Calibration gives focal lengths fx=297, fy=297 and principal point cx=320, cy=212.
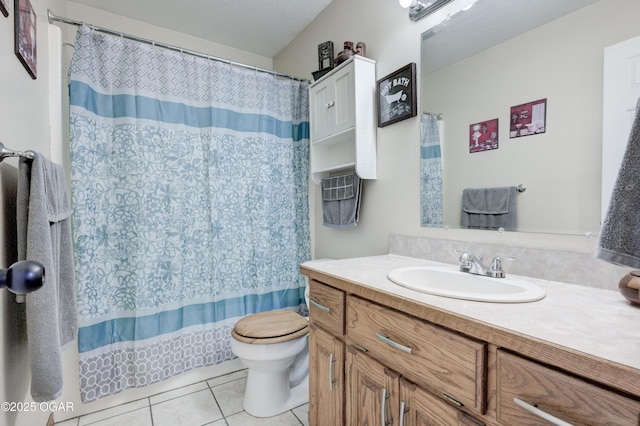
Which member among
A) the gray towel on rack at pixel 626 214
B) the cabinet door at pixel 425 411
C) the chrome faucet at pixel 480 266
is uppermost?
the gray towel on rack at pixel 626 214

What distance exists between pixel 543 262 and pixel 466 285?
0.26 meters

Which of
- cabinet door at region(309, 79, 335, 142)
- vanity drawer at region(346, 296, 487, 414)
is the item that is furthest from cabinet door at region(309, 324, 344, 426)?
cabinet door at region(309, 79, 335, 142)

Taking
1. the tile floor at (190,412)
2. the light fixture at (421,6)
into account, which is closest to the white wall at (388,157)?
the light fixture at (421,6)

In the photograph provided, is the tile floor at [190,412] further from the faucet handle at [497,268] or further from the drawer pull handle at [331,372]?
the faucet handle at [497,268]

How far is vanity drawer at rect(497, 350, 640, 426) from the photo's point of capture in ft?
1.57

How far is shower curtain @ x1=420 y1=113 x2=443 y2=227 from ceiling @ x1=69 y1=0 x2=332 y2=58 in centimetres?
135

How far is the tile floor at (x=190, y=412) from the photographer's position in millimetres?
1583

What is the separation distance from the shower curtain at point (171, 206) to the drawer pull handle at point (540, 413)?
1.74 metres

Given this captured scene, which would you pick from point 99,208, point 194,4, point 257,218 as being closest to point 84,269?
point 99,208

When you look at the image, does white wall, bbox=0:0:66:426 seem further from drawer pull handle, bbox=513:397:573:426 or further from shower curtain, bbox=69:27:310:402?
drawer pull handle, bbox=513:397:573:426

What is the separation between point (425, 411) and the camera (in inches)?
31.0

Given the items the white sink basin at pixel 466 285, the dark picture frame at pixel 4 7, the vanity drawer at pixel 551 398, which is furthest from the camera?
the dark picture frame at pixel 4 7

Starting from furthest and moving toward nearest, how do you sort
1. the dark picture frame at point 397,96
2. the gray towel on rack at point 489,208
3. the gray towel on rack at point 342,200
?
the gray towel on rack at point 342,200
the dark picture frame at point 397,96
the gray towel on rack at point 489,208

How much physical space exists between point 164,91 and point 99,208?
790mm
